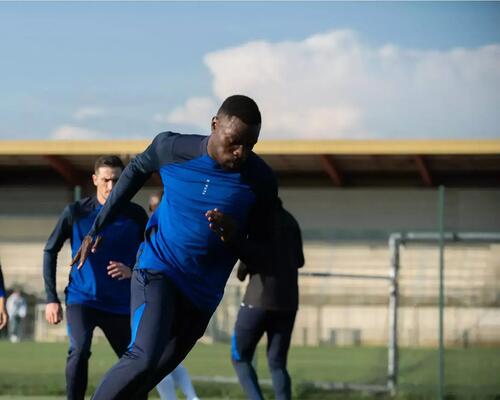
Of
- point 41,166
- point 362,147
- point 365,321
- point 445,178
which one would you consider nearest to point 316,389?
point 365,321

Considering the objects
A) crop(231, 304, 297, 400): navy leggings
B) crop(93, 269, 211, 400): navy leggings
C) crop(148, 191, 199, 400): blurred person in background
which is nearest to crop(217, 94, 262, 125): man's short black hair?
crop(93, 269, 211, 400): navy leggings

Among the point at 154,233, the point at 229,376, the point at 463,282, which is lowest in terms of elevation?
the point at 229,376

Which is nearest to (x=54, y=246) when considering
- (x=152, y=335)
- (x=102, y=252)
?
(x=102, y=252)

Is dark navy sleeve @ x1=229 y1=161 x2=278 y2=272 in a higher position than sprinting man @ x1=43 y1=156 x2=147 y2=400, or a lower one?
higher

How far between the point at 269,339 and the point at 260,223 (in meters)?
4.59

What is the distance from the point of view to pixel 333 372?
1516cm

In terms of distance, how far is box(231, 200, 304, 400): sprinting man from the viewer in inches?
417

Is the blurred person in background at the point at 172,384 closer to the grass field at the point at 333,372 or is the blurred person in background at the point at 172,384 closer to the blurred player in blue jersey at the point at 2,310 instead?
the blurred player in blue jersey at the point at 2,310

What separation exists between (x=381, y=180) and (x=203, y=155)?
80.4 feet

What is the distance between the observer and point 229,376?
15.0 metres

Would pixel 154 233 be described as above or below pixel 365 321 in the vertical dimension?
above

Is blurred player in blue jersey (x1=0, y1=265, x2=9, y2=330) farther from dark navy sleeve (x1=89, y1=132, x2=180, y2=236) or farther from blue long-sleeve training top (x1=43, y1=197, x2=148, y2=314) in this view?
dark navy sleeve (x1=89, y1=132, x2=180, y2=236)

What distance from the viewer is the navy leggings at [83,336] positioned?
8.88 m

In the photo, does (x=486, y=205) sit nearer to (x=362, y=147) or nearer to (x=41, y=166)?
(x=362, y=147)
